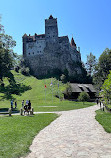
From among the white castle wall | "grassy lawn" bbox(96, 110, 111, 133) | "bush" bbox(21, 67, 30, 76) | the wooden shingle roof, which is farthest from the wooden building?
the white castle wall

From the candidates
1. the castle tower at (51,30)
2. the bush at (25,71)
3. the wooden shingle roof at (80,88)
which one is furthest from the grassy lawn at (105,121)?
the castle tower at (51,30)

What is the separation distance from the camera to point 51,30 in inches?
3450

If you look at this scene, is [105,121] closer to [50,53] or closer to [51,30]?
[50,53]

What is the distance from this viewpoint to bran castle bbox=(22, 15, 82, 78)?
83.2 m

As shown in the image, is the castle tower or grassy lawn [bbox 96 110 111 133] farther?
the castle tower

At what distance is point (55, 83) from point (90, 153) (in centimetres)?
6019

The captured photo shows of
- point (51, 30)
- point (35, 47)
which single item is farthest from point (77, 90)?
point (51, 30)

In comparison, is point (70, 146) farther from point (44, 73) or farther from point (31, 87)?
point (44, 73)

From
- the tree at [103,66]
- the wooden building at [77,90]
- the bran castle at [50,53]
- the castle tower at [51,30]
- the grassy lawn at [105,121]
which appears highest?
the castle tower at [51,30]

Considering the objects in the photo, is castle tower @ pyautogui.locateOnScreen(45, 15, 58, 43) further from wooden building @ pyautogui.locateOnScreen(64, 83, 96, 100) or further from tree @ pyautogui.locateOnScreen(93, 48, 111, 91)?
wooden building @ pyautogui.locateOnScreen(64, 83, 96, 100)

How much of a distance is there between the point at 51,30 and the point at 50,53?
13979 millimetres

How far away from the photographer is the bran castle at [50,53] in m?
83.2

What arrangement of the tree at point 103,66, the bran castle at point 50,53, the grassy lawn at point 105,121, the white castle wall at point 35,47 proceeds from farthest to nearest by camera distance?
the white castle wall at point 35,47, the bran castle at point 50,53, the tree at point 103,66, the grassy lawn at point 105,121

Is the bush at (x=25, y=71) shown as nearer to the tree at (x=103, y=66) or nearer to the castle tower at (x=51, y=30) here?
the castle tower at (x=51, y=30)
